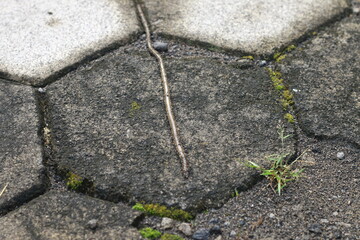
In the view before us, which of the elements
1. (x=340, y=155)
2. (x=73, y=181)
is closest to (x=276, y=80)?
(x=340, y=155)

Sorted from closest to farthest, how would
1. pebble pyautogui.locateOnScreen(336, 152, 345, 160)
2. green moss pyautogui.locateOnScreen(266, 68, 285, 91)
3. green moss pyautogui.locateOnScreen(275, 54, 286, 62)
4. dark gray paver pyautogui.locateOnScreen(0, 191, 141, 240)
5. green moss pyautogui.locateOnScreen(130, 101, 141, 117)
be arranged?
dark gray paver pyautogui.locateOnScreen(0, 191, 141, 240)
pebble pyautogui.locateOnScreen(336, 152, 345, 160)
green moss pyautogui.locateOnScreen(130, 101, 141, 117)
green moss pyautogui.locateOnScreen(266, 68, 285, 91)
green moss pyautogui.locateOnScreen(275, 54, 286, 62)

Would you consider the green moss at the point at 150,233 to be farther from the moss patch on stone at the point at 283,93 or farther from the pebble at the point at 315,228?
the moss patch on stone at the point at 283,93

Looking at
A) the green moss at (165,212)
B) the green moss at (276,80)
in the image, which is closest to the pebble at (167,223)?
the green moss at (165,212)

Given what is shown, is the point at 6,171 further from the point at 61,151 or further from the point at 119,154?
the point at 119,154

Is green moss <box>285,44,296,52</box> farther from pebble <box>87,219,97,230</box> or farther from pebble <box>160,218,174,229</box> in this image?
pebble <box>87,219,97,230</box>

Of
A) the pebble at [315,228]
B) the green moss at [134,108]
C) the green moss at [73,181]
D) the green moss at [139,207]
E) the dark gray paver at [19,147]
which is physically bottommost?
the pebble at [315,228]

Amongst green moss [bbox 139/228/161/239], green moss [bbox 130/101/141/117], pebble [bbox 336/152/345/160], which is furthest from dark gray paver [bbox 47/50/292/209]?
pebble [bbox 336/152/345/160]

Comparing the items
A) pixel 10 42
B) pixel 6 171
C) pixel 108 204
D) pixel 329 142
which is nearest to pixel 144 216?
pixel 108 204
